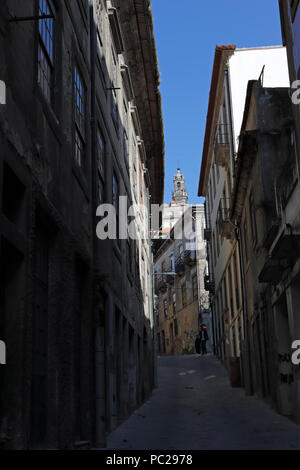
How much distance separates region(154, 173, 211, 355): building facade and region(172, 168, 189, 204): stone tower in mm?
64675

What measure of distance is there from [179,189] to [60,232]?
128212 mm

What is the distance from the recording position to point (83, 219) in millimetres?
10836

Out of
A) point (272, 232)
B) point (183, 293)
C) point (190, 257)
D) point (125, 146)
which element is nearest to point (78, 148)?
point (272, 232)

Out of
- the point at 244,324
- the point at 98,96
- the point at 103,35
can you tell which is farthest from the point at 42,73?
the point at 244,324

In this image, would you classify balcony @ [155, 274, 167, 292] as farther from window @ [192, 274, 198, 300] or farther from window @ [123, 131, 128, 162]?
window @ [123, 131, 128, 162]

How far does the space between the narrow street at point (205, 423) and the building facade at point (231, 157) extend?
5.88 feet

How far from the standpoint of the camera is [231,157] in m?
25.7

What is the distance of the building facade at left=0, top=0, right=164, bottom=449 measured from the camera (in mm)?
6668

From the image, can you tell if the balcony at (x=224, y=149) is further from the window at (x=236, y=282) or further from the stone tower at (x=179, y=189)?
the stone tower at (x=179, y=189)

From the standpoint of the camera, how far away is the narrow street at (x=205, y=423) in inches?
436

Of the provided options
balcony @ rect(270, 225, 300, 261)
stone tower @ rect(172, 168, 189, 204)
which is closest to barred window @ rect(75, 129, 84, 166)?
balcony @ rect(270, 225, 300, 261)

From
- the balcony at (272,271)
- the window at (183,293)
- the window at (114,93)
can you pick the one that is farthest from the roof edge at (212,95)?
the window at (183,293)

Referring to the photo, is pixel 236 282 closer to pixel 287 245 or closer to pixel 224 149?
pixel 224 149

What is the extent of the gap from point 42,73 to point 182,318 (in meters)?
49.0
